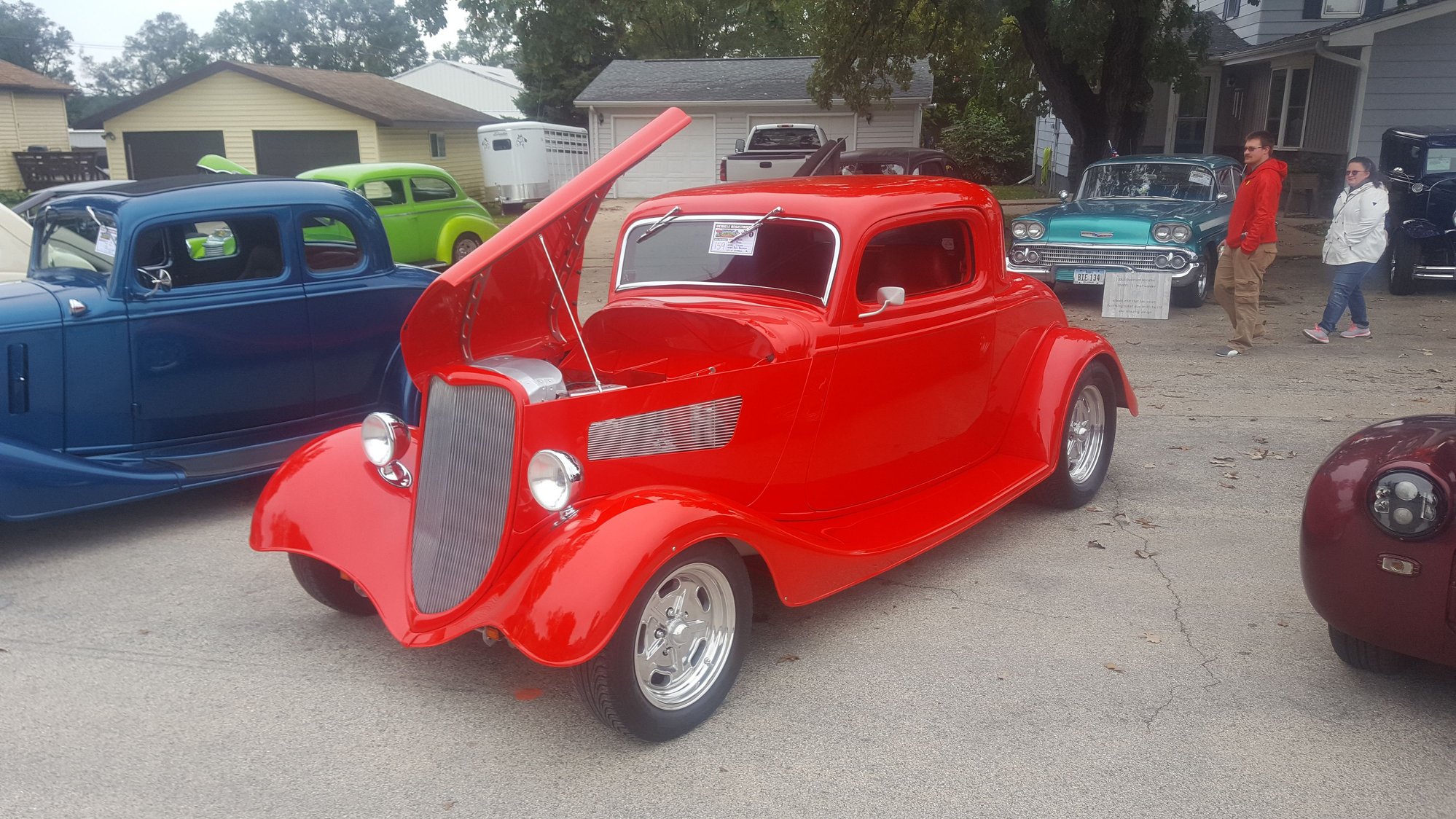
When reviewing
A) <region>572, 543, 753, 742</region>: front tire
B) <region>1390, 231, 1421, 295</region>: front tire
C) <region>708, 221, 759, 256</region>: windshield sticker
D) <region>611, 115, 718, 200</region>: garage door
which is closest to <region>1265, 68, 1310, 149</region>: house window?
<region>1390, 231, 1421, 295</region>: front tire

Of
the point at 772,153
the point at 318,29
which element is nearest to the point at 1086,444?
the point at 772,153

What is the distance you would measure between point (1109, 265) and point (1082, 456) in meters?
6.20

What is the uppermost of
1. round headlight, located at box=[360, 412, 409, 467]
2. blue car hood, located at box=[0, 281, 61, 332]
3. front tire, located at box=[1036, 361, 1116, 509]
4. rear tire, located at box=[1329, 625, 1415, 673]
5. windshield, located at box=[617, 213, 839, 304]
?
windshield, located at box=[617, 213, 839, 304]

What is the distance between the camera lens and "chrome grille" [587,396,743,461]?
363 cm

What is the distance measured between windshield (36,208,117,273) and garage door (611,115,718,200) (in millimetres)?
24180

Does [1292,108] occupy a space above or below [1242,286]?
above

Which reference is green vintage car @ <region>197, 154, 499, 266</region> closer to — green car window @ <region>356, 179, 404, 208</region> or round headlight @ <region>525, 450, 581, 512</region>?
green car window @ <region>356, 179, 404, 208</region>

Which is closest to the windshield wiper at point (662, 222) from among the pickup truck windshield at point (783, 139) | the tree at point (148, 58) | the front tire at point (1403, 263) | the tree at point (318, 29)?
the front tire at point (1403, 263)

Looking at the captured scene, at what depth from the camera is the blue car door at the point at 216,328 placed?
5.60 metres

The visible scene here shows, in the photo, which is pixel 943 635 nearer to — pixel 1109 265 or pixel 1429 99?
pixel 1109 265

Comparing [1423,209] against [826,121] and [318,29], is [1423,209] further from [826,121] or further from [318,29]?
[318,29]

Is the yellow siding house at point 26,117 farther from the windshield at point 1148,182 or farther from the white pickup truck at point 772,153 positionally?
the windshield at point 1148,182

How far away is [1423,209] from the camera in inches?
473

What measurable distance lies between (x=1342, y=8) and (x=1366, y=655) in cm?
2191
